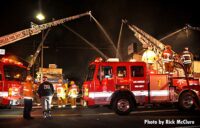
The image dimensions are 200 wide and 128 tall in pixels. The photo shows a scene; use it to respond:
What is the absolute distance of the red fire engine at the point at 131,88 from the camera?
1125 cm

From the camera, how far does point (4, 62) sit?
13547 mm

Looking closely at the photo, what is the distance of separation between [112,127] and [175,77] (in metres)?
5.20

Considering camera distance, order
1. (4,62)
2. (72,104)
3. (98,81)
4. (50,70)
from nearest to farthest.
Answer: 1. (98,81)
2. (4,62)
3. (72,104)
4. (50,70)

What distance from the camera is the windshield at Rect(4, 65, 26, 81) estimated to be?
13473 millimetres

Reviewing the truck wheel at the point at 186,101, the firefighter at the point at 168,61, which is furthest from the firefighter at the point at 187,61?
the truck wheel at the point at 186,101

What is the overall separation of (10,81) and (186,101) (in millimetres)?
8476

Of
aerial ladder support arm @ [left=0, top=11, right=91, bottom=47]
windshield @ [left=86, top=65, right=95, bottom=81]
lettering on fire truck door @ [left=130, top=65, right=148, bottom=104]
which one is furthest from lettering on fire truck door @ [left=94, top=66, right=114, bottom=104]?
aerial ladder support arm @ [left=0, top=11, right=91, bottom=47]

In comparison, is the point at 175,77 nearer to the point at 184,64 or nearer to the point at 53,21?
the point at 184,64

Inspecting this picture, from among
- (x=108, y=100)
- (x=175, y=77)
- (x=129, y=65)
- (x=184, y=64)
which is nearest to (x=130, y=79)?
(x=129, y=65)

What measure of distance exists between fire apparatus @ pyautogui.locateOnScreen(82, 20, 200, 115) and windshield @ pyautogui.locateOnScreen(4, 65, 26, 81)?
13.7 feet

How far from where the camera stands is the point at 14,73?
45.9 feet

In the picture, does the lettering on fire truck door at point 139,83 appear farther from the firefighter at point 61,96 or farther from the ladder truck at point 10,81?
the firefighter at point 61,96

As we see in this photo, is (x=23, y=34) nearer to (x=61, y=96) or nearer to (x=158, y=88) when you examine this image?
(x=61, y=96)

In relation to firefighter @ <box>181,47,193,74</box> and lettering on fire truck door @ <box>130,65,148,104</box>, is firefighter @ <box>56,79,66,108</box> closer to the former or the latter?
lettering on fire truck door @ <box>130,65,148,104</box>
